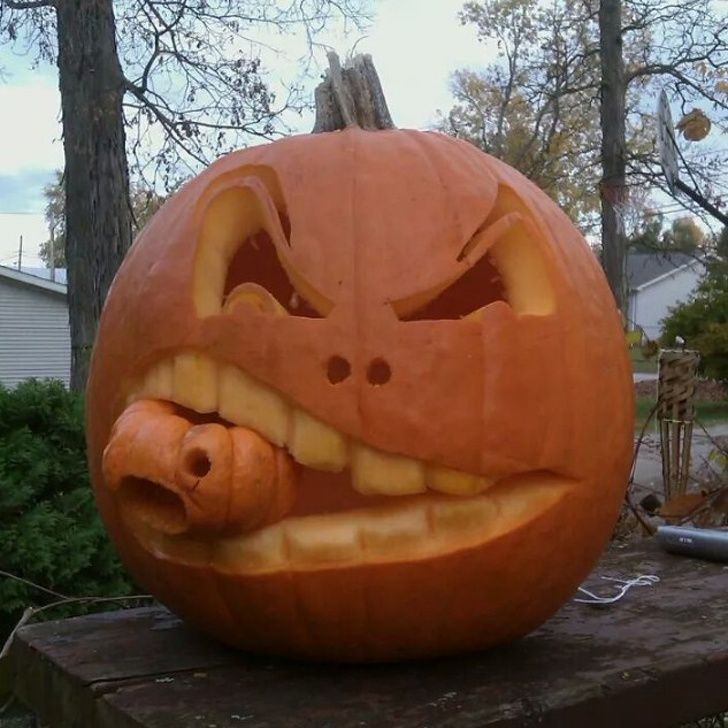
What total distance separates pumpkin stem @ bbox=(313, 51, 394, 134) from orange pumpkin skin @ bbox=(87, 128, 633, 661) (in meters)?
0.17

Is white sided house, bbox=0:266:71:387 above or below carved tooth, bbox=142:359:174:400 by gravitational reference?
above

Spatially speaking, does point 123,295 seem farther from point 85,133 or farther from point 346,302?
point 85,133

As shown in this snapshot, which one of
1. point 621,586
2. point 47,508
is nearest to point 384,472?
point 621,586

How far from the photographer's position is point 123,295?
1848 millimetres

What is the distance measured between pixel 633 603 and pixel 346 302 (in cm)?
102

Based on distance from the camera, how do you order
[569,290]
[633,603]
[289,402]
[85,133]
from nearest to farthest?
[289,402]
[569,290]
[633,603]
[85,133]

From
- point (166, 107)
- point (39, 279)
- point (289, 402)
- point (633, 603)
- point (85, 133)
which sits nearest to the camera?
point (289, 402)

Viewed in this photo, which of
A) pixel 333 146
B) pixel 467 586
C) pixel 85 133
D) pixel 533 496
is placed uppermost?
pixel 85 133

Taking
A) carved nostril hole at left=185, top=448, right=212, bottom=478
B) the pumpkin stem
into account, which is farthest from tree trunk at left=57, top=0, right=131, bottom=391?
carved nostril hole at left=185, top=448, right=212, bottom=478

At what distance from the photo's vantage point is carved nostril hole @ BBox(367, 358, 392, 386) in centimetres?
158

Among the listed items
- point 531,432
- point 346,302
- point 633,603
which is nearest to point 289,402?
point 346,302

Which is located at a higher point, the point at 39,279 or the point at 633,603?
the point at 39,279

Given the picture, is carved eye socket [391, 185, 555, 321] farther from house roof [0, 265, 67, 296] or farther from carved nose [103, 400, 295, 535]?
house roof [0, 265, 67, 296]

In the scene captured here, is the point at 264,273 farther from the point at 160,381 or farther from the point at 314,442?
the point at 314,442
